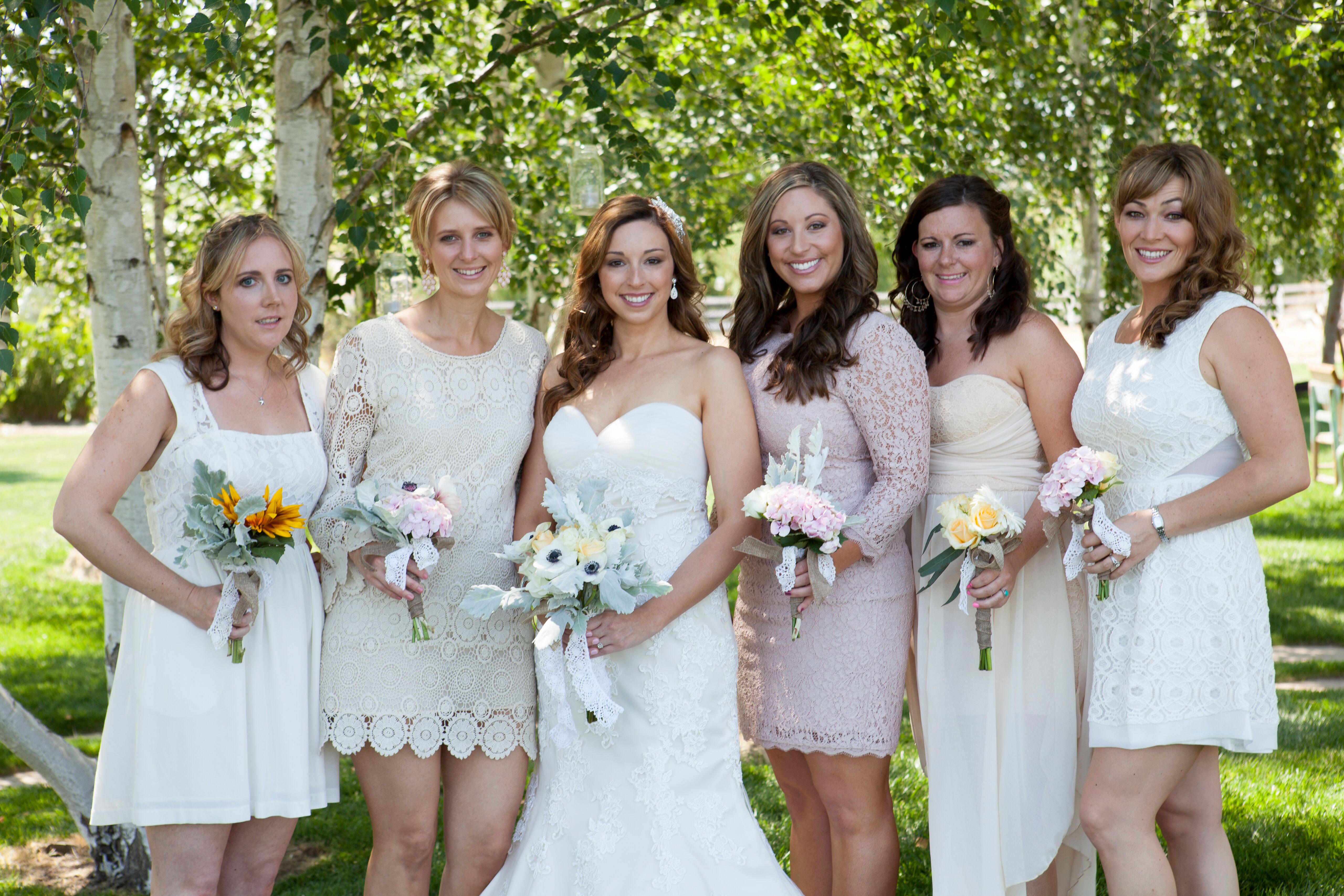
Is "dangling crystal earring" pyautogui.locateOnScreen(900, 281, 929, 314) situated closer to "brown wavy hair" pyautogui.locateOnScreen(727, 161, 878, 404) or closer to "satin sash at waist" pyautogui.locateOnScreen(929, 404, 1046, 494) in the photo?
"brown wavy hair" pyautogui.locateOnScreen(727, 161, 878, 404)

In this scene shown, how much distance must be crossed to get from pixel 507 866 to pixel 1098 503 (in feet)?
6.48

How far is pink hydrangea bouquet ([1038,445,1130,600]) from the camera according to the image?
3010 mm

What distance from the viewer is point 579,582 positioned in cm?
299

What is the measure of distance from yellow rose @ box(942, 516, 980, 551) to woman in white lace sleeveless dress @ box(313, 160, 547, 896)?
128 cm

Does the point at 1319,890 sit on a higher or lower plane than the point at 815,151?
lower

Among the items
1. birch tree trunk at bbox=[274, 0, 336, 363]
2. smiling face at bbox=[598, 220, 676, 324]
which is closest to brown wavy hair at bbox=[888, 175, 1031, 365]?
smiling face at bbox=[598, 220, 676, 324]

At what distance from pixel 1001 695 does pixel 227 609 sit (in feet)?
7.44

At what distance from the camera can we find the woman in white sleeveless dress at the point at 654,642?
10.6ft

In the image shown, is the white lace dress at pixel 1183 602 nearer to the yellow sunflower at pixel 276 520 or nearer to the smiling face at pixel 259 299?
the yellow sunflower at pixel 276 520

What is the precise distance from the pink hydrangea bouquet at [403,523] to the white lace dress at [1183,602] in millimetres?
1880

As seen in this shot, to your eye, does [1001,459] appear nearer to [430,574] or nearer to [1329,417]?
[430,574]

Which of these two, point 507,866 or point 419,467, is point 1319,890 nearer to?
point 507,866

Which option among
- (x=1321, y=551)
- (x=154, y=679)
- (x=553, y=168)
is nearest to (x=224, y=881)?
(x=154, y=679)

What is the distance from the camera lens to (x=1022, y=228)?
26.2 ft
